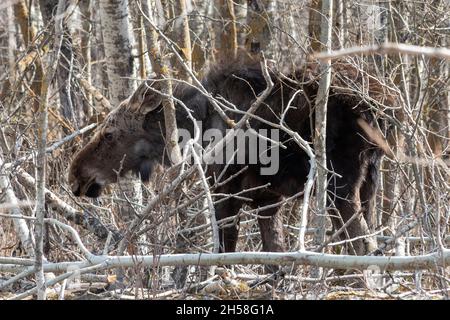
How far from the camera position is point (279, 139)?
7.76m

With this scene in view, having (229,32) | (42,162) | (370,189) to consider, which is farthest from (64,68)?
(42,162)

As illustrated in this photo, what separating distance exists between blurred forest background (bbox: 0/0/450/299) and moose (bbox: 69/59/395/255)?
0.18 metres

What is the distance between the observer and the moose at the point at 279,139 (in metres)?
7.44

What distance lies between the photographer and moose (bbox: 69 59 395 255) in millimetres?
7441

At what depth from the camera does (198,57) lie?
1123 cm

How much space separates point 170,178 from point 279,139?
105 cm

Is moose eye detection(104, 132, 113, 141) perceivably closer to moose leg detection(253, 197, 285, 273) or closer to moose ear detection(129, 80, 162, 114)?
moose ear detection(129, 80, 162, 114)

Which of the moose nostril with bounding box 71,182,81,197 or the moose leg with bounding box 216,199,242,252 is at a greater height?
the moose nostril with bounding box 71,182,81,197

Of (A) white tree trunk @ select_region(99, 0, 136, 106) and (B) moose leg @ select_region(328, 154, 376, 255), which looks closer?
(B) moose leg @ select_region(328, 154, 376, 255)

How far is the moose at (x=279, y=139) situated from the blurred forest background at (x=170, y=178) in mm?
181
